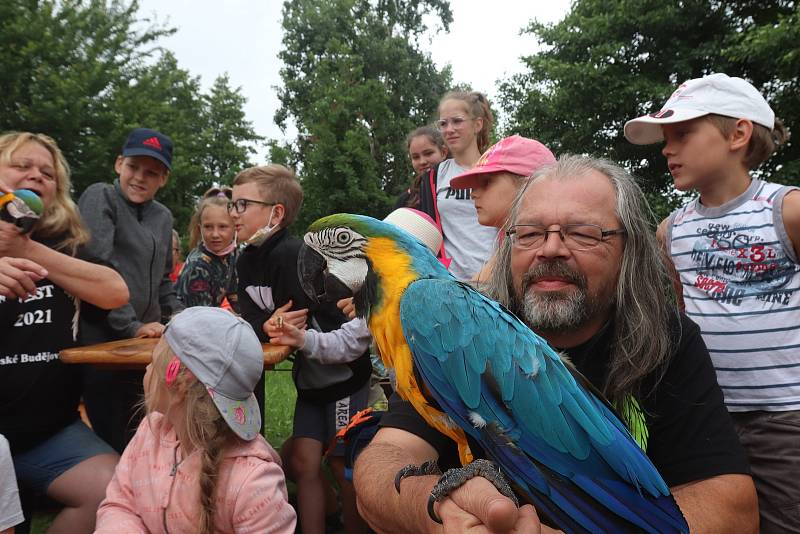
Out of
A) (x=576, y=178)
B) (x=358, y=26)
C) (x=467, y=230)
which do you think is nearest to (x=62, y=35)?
(x=358, y=26)

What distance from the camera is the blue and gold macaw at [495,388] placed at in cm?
113

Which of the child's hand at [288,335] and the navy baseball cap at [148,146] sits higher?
the navy baseball cap at [148,146]

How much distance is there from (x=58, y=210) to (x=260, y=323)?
3.75 ft

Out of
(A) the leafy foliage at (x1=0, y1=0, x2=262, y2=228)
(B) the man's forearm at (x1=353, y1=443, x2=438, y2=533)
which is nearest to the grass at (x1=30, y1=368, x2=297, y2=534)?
(B) the man's forearm at (x1=353, y1=443, x2=438, y2=533)

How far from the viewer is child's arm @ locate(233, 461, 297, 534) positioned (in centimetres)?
184

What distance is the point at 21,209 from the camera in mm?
2354

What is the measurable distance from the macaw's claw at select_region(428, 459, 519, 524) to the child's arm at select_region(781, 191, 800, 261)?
1.36 metres

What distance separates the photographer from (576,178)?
151 centimetres

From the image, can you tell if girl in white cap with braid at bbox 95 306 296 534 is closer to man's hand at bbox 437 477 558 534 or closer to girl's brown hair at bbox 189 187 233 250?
man's hand at bbox 437 477 558 534

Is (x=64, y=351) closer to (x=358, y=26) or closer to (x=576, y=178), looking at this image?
(x=576, y=178)

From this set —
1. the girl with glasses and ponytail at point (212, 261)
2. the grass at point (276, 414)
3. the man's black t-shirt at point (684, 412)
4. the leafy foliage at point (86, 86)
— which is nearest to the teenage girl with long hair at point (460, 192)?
the man's black t-shirt at point (684, 412)

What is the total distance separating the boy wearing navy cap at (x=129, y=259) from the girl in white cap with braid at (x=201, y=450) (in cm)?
105

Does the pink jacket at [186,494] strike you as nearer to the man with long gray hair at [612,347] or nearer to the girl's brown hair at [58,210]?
the man with long gray hair at [612,347]

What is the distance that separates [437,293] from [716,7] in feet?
49.8
